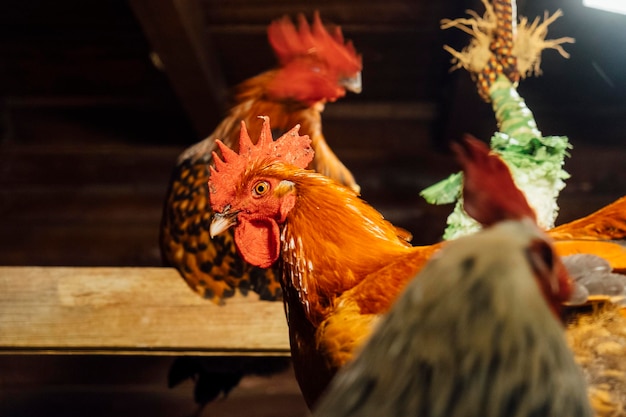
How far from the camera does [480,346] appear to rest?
349mm

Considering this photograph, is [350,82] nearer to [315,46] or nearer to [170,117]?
[315,46]

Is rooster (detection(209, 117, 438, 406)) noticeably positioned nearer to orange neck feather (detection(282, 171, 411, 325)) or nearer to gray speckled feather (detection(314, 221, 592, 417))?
orange neck feather (detection(282, 171, 411, 325))

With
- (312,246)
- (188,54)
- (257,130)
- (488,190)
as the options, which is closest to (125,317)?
(257,130)

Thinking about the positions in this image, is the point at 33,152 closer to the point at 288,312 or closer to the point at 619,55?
the point at 288,312

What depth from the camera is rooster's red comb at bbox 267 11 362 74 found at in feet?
4.24

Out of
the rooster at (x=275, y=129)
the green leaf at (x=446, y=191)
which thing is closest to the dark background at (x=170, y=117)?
the rooster at (x=275, y=129)

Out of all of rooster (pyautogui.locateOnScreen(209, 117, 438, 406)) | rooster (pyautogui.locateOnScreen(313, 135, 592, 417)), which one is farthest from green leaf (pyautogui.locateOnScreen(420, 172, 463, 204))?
rooster (pyautogui.locateOnScreen(313, 135, 592, 417))

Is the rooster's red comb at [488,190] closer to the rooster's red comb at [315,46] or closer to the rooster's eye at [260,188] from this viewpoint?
the rooster's eye at [260,188]

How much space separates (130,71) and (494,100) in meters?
1.32

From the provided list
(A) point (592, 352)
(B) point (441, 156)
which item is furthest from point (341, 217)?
(B) point (441, 156)

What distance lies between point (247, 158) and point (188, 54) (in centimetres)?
91

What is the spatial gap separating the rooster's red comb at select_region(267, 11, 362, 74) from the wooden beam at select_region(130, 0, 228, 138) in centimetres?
27

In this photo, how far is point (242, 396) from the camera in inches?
60.5

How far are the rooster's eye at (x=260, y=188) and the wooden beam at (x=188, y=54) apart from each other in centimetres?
88
